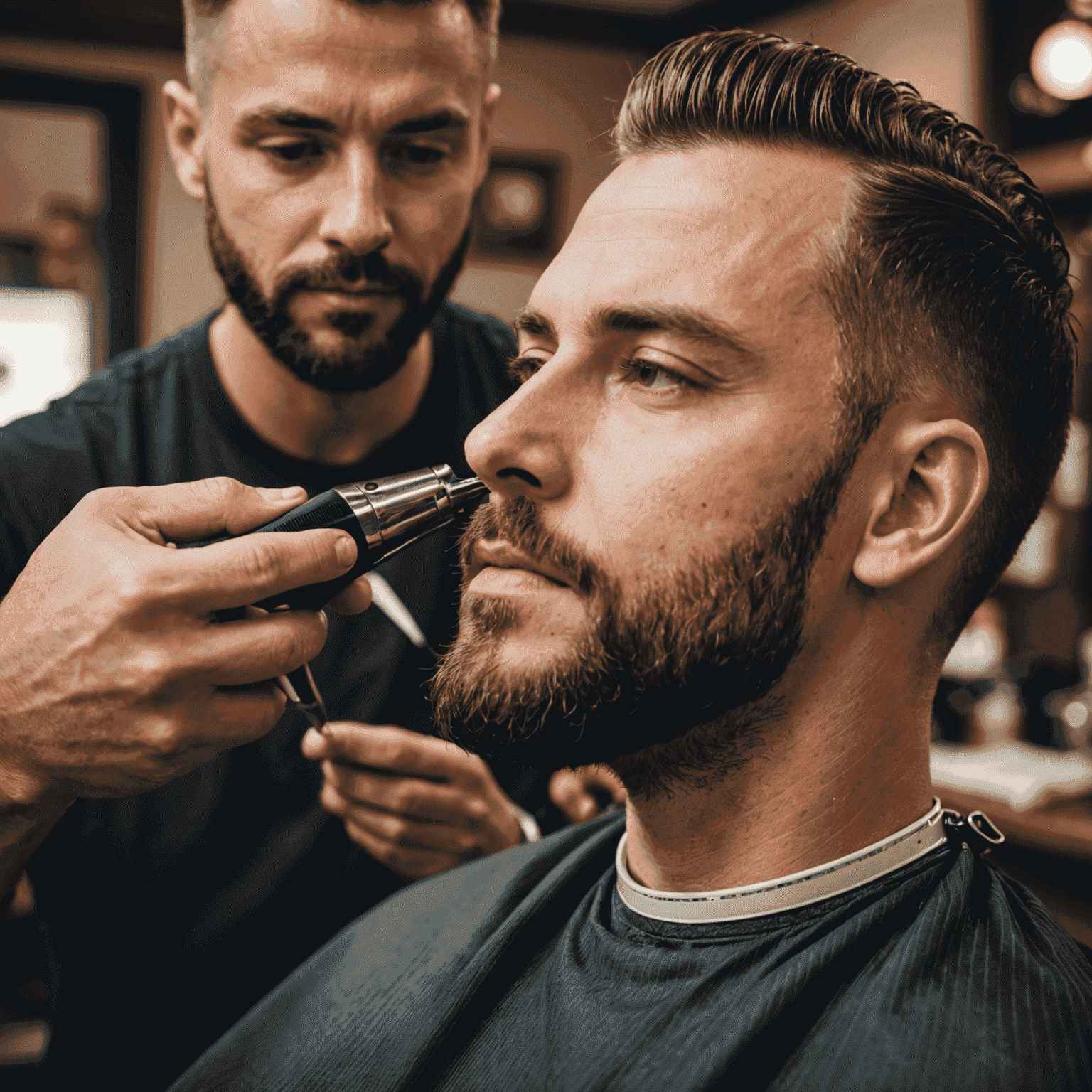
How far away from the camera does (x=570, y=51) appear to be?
5156 mm

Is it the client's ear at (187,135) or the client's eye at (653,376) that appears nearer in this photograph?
the client's eye at (653,376)

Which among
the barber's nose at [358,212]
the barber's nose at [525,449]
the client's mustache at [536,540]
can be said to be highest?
the barber's nose at [358,212]

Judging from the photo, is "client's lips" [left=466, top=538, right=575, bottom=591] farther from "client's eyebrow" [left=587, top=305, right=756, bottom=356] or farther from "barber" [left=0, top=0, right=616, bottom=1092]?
"barber" [left=0, top=0, right=616, bottom=1092]

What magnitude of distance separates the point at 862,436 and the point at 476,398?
96 cm

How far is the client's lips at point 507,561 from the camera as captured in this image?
1.16m

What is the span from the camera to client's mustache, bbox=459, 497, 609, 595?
44.9 inches

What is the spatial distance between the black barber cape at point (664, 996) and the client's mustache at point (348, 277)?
92cm

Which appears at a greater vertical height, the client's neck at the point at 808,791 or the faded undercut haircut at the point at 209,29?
the faded undercut haircut at the point at 209,29

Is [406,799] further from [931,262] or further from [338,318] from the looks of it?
[931,262]

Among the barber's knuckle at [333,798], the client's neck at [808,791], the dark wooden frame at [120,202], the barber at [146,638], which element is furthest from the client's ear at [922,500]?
the dark wooden frame at [120,202]

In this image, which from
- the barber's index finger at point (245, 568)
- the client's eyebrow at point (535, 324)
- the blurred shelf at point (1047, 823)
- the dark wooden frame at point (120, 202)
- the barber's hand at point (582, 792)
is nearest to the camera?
the barber's index finger at point (245, 568)

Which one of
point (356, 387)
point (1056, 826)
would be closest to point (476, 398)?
point (356, 387)

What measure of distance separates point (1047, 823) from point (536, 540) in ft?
7.41

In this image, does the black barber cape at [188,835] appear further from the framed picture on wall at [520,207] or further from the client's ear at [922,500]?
the framed picture on wall at [520,207]
